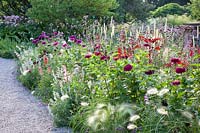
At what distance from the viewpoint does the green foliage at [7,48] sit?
32.7 ft

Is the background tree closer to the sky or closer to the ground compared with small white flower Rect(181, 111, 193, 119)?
closer to the ground

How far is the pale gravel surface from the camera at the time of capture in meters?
4.03

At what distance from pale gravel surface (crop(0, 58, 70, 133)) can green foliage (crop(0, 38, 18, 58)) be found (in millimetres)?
3507

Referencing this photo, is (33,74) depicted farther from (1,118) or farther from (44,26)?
(44,26)

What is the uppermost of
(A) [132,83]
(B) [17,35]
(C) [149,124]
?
(A) [132,83]

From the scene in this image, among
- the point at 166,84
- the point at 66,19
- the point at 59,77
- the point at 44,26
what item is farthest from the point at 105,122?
the point at 44,26

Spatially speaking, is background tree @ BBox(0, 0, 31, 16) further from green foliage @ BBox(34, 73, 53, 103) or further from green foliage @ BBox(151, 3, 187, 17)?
green foliage @ BBox(151, 3, 187, 17)

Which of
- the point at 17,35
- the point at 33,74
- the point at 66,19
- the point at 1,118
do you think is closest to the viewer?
the point at 1,118

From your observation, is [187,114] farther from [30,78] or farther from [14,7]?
[14,7]

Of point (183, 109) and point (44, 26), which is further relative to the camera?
point (44, 26)

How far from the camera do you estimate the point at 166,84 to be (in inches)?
126

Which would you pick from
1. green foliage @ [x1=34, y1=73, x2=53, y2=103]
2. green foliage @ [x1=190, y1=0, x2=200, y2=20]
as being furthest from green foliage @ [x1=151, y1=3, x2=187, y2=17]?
green foliage @ [x1=34, y1=73, x2=53, y2=103]

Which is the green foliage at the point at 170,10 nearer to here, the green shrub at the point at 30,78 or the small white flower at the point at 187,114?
the green shrub at the point at 30,78

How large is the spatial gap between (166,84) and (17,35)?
32.5 feet
